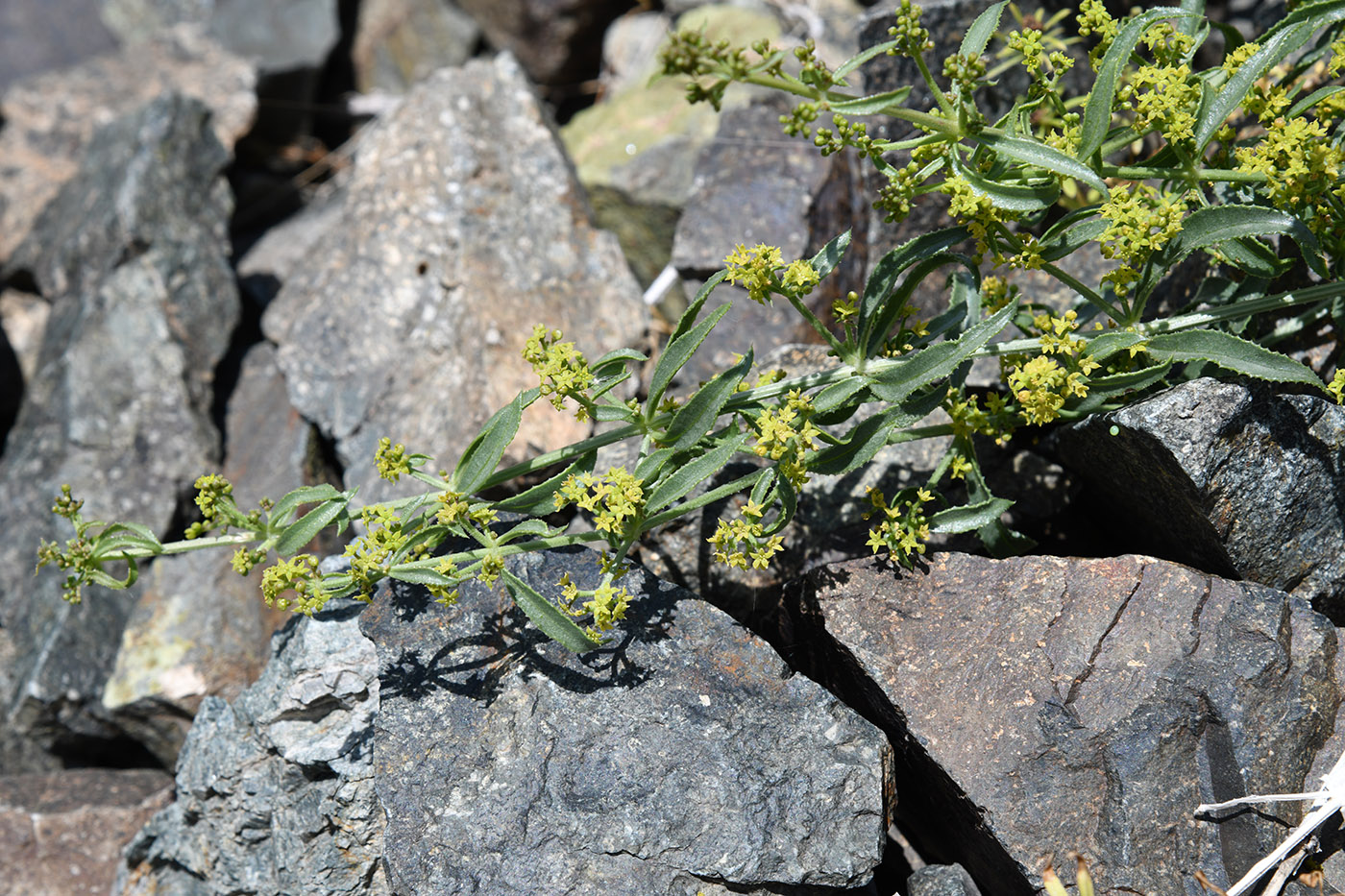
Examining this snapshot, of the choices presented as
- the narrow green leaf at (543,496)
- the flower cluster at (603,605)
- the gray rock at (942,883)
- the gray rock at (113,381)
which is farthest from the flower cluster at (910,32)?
the gray rock at (113,381)

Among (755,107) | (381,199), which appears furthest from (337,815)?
(755,107)

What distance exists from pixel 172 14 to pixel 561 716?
7.52 metres

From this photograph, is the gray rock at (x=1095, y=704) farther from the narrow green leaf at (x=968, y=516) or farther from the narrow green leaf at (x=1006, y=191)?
the narrow green leaf at (x=1006, y=191)

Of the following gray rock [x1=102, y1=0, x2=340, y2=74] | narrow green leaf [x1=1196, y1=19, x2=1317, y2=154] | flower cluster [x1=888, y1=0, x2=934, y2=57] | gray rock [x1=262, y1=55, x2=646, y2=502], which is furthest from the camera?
gray rock [x1=102, y1=0, x2=340, y2=74]

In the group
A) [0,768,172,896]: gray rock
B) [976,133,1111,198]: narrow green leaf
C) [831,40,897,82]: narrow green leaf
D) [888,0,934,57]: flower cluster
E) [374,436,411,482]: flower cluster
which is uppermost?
[888,0,934,57]: flower cluster

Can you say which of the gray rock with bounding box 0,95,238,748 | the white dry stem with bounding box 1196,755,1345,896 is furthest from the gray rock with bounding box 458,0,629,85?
the white dry stem with bounding box 1196,755,1345,896

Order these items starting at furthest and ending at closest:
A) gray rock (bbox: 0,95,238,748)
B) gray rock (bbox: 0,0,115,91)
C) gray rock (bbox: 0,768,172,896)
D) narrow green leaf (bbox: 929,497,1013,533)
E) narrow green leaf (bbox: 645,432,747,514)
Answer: gray rock (bbox: 0,0,115,91)
gray rock (bbox: 0,95,238,748)
gray rock (bbox: 0,768,172,896)
narrow green leaf (bbox: 929,497,1013,533)
narrow green leaf (bbox: 645,432,747,514)

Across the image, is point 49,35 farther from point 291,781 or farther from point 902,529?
point 902,529

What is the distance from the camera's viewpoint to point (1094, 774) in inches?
127

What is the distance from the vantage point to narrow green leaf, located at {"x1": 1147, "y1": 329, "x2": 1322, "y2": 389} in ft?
10.3

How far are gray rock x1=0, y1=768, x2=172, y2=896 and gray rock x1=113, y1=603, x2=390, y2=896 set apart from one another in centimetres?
70

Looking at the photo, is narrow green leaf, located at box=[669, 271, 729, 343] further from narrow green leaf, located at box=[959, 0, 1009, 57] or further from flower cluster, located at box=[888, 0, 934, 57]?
narrow green leaf, located at box=[959, 0, 1009, 57]

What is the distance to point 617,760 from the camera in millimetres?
3311

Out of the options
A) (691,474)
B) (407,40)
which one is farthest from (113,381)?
(407,40)
